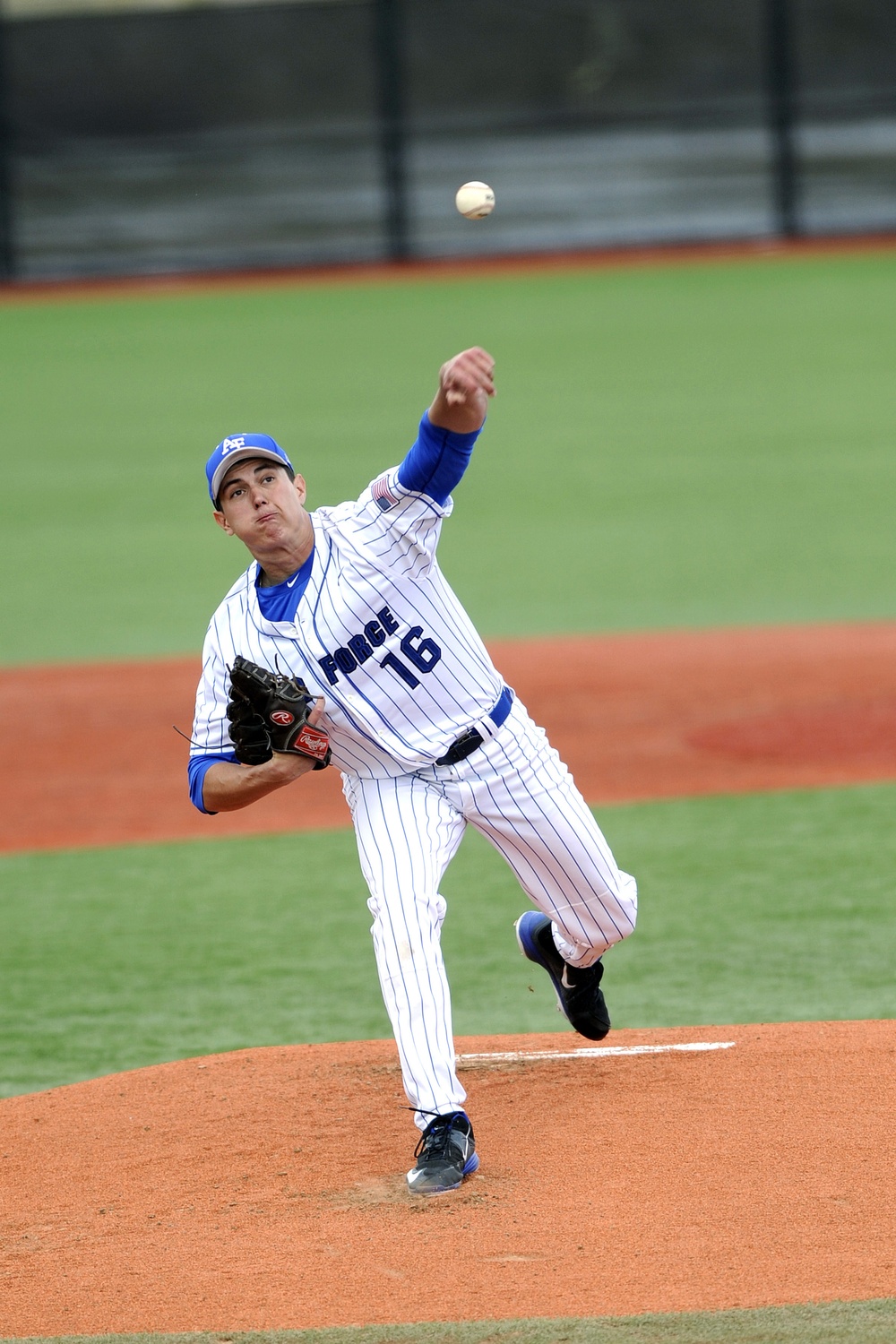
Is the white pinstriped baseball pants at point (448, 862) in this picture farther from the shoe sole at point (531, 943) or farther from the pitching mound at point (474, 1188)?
the pitching mound at point (474, 1188)

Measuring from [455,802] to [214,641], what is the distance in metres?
0.67

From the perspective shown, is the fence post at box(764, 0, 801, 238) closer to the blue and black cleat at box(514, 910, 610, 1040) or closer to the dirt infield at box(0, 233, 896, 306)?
the dirt infield at box(0, 233, 896, 306)

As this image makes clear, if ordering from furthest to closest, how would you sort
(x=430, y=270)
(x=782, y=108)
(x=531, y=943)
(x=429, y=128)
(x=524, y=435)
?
(x=429, y=128) < (x=430, y=270) < (x=782, y=108) < (x=524, y=435) < (x=531, y=943)

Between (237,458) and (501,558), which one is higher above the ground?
(237,458)

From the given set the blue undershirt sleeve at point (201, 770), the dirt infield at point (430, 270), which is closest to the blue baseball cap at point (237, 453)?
the blue undershirt sleeve at point (201, 770)

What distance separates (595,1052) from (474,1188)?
3.01ft

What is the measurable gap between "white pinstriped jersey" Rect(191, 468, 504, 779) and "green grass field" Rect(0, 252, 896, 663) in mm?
6310

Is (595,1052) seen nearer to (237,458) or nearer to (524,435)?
(237,458)

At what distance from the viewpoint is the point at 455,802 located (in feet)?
13.7

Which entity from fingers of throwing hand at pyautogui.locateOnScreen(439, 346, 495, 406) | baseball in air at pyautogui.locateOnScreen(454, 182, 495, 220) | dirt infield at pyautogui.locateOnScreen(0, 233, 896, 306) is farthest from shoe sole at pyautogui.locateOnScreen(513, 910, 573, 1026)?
dirt infield at pyautogui.locateOnScreen(0, 233, 896, 306)

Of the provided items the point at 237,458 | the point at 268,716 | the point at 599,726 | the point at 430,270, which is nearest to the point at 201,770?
the point at 268,716

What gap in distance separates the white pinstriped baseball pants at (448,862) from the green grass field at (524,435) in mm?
6127

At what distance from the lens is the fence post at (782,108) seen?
823 inches

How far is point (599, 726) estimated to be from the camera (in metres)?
8.29
